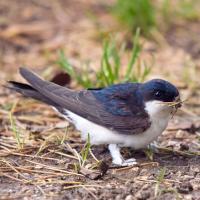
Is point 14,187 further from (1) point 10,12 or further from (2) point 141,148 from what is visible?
(1) point 10,12

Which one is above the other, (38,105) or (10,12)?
(10,12)

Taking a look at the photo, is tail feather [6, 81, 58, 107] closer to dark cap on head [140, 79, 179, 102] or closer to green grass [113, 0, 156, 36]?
dark cap on head [140, 79, 179, 102]

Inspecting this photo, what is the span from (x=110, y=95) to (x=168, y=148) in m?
0.54

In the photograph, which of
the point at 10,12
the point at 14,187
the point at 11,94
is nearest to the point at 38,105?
the point at 11,94

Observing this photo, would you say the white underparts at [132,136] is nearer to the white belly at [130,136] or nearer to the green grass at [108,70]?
the white belly at [130,136]

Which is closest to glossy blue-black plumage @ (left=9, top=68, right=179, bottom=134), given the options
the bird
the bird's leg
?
the bird

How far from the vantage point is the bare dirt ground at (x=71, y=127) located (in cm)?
342

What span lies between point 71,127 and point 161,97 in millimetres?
966

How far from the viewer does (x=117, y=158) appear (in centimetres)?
378

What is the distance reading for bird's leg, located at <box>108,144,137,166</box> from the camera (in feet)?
12.3

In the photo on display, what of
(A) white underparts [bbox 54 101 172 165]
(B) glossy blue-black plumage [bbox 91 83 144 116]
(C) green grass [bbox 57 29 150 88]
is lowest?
(A) white underparts [bbox 54 101 172 165]

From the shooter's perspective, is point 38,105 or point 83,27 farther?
point 83,27

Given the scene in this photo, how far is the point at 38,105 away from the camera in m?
4.91

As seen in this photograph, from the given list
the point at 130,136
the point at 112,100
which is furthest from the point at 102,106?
the point at 130,136
